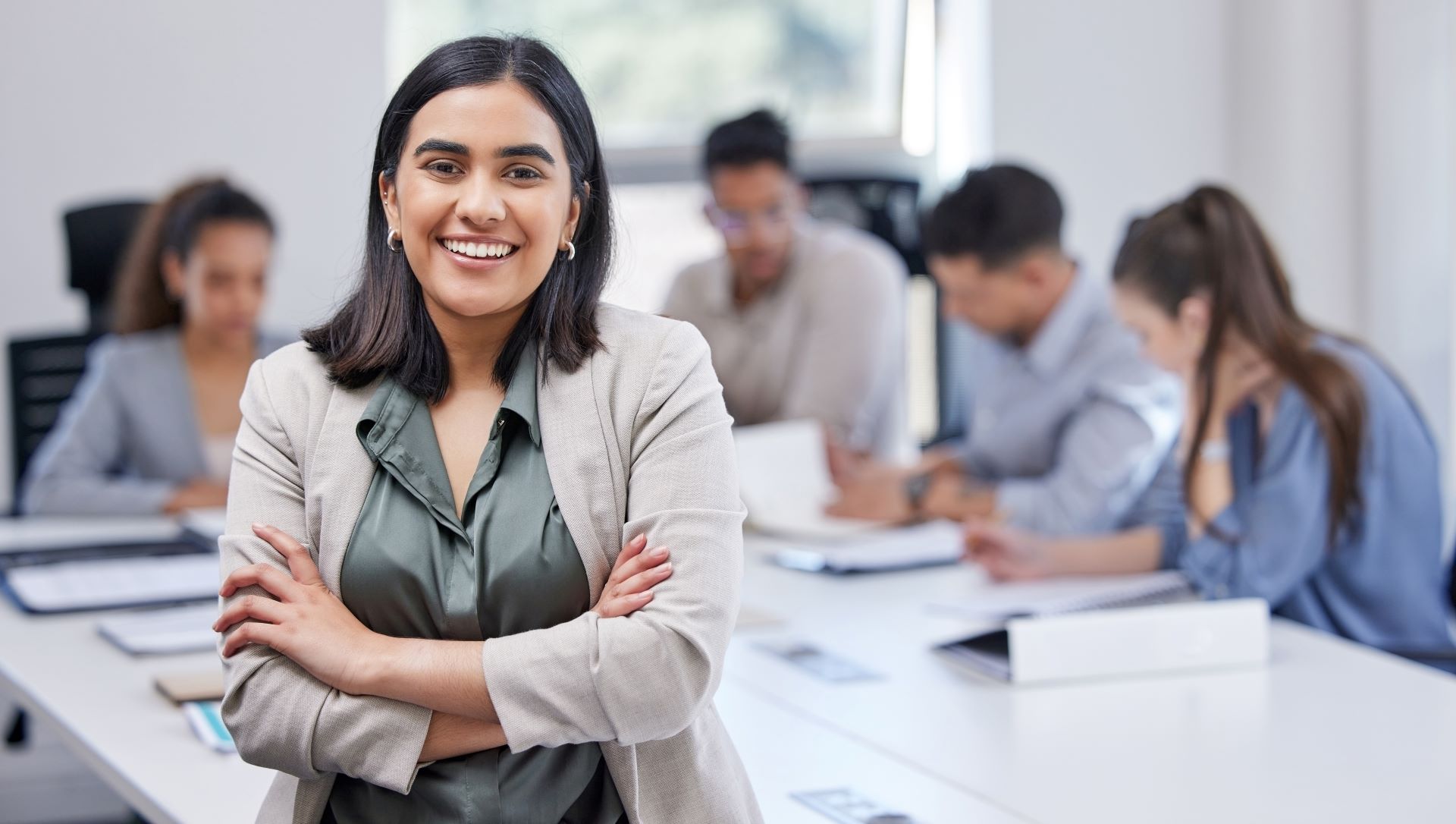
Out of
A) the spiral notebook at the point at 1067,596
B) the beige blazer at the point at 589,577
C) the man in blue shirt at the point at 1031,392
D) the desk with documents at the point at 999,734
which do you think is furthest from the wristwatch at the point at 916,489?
the beige blazer at the point at 589,577

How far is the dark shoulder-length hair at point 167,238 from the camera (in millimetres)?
3391

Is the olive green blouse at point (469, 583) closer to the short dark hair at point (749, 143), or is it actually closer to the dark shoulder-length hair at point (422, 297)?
the dark shoulder-length hair at point (422, 297)

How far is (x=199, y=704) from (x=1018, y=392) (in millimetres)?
2064

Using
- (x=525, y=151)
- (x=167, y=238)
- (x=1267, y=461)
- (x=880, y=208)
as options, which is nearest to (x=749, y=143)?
(x=880, y=208)

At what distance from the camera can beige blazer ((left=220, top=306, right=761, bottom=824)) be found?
3.86 ft

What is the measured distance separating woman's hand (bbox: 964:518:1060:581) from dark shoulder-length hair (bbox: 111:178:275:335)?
1.87m

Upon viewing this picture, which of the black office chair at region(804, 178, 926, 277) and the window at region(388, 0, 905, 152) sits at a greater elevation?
the window at region(388, 0, 905, 152)

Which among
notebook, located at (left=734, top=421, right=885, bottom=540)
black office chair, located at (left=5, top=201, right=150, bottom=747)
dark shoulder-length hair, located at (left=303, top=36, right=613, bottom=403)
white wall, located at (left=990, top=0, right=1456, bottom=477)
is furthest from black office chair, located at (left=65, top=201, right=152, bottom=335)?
white wall, located at (left=990, top=0, right=1456, bottom=477)

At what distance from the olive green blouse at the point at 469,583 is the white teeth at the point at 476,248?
13cm

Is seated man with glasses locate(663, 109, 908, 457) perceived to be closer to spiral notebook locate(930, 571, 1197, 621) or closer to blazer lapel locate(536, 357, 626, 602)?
spiral notebook locate(930, 571, 1197, 621)

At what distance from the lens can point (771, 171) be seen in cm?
364

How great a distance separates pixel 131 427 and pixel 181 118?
1.36 meters

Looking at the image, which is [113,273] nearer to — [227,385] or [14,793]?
[227,385]

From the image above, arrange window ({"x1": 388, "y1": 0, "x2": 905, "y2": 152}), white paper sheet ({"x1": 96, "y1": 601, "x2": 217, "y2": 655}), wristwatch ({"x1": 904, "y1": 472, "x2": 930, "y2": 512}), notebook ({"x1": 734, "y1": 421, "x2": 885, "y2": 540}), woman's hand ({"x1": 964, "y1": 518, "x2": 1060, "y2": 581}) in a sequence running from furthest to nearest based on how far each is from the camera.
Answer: window ({"x1": 388, "y1": 0, "x2": 905, "y2": 152})
wristwatch ({"x1": 904, "y1": 472, "x2": 930, "y2": 512})
notebook ({"x1": 734, "y1": 421, "x2": 885, "y2": 540})
woman's hand ({"x1": 964, "y1": 518, "x2": 1060, "y2": 581})
white paper sheet ({"x1": 96, "y1": 601, "x2": 217, "y2": 655})
